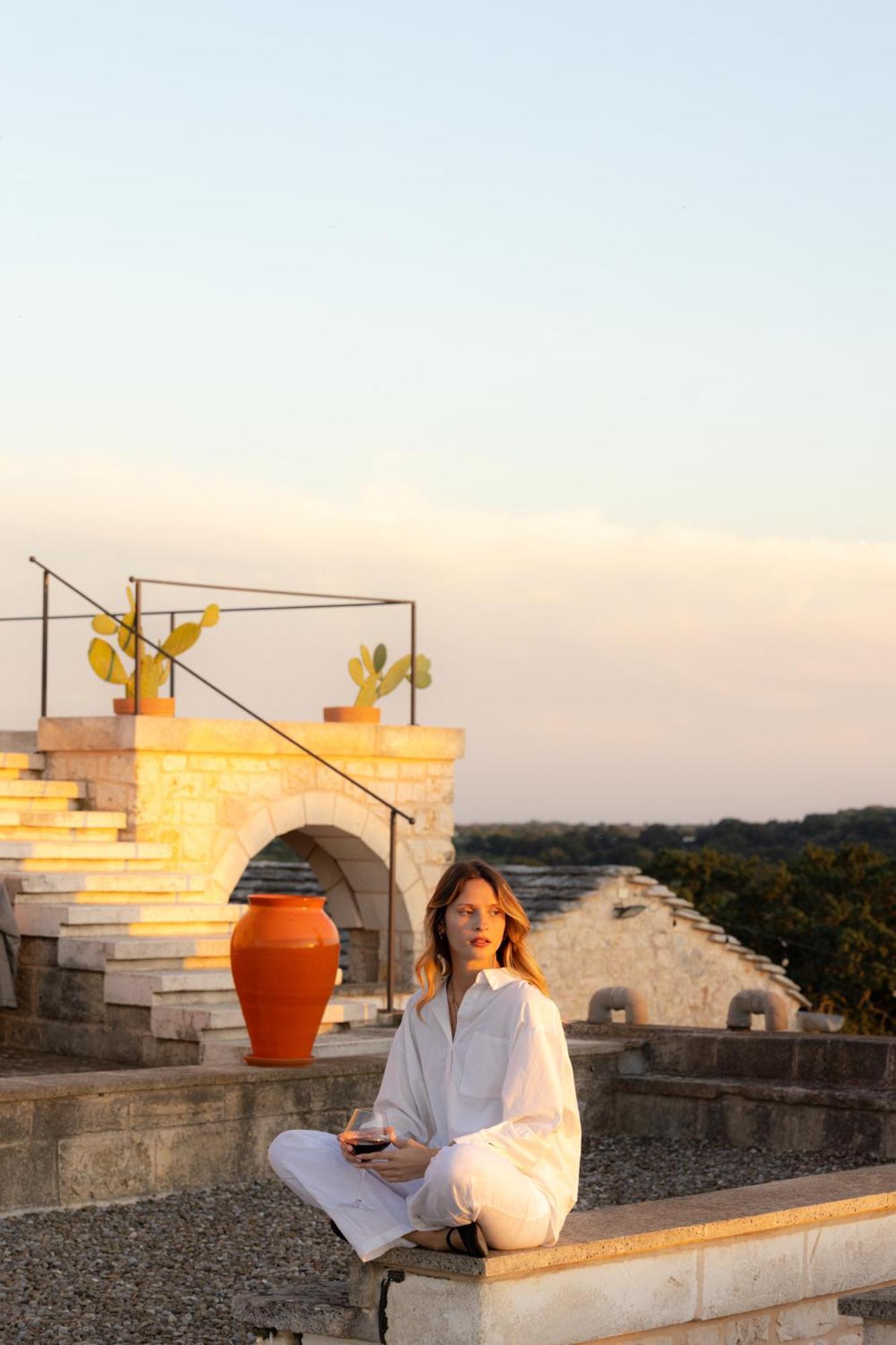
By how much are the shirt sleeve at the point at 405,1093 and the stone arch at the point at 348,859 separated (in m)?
8.00

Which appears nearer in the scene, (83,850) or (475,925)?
(475,925)

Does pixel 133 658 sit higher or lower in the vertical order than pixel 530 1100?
higher

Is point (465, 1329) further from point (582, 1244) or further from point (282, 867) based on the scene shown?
point (282, 867)

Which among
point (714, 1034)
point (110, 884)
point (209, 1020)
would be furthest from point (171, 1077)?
point (714, 1034)

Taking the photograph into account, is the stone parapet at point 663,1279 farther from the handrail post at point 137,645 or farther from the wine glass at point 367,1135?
the handrail post at point 137,645

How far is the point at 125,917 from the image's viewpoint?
9.48 meters

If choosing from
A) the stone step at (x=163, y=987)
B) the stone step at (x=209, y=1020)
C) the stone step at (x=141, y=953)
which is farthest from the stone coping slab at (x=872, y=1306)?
the stone step at (x=141, y=953)

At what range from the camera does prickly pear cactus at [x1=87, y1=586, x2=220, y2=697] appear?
39.4 ft

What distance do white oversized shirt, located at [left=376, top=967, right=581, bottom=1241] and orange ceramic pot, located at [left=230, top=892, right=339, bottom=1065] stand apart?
12.7 feet

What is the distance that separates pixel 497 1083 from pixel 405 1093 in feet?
0.78

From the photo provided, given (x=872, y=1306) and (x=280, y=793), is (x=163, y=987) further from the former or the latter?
(x=872, y=1306)

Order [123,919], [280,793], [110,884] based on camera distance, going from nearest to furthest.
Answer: [123,919] < [110,884] < [280,793]

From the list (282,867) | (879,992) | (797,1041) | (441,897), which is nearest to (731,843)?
(879,992)

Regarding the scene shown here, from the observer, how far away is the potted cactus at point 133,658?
11.9 metres
